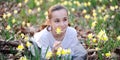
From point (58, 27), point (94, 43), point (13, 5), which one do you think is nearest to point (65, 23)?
point (58, 27)

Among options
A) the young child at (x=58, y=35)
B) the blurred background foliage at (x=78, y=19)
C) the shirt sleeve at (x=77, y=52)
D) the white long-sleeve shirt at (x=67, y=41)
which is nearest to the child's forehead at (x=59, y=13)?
the young child at (x=58, y=35)

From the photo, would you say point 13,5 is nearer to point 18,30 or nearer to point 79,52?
point 18,30

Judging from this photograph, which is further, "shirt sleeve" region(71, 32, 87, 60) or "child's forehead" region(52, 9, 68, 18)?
"shirt sleeve" region(71, 32, 87, 60)

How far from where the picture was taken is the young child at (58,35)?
3775 millimetres

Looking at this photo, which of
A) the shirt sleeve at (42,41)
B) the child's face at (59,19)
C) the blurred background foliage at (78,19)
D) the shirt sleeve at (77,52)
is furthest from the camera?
the blurred background foliage at (78,19)

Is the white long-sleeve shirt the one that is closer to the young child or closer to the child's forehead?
the young child

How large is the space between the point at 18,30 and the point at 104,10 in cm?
192

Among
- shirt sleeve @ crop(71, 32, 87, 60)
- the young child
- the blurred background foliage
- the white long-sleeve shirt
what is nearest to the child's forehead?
the young child

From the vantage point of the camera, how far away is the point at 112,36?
4.89 metres

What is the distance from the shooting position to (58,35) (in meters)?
4.00

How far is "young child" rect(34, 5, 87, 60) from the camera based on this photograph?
378 cm

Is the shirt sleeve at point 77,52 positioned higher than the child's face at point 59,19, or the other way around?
the child's face at point 59,19

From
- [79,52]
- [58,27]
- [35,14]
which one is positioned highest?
[35,14]

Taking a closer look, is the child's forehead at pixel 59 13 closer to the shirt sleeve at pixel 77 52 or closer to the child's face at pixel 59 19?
the child's face at pixel 59 19
